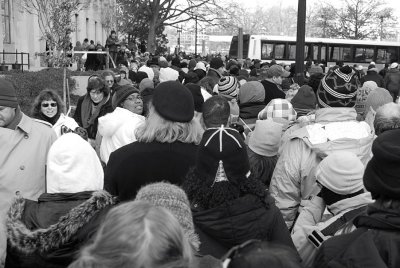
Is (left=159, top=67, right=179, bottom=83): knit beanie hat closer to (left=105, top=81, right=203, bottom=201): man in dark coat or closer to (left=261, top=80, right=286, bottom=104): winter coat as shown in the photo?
(left=261, top=80, right=286, bottom=104): winter coat

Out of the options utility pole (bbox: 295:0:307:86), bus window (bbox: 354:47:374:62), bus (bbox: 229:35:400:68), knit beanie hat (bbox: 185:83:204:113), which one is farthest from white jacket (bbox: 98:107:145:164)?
bus window (bbox: 354:47:374:62)

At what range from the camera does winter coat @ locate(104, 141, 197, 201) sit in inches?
162

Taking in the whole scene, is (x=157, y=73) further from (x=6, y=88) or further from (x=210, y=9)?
(x=210, y=9)

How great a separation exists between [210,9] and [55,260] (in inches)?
1905

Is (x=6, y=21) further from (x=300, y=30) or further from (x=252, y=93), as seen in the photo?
(x=252, y=93)

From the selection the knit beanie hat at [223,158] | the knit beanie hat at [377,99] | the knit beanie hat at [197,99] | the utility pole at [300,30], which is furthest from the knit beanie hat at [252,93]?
the utility pole at [300,30]

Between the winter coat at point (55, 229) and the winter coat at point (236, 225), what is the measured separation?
1.93ft

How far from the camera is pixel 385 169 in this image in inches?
115

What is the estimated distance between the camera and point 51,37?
64.5 ft

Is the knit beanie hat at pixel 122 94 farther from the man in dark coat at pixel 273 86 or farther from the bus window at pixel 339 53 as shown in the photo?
the bus window at pixel 339 53

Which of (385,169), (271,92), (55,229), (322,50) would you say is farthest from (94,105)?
(322,50)

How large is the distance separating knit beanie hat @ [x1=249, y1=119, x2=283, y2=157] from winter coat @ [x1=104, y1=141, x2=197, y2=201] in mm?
1332

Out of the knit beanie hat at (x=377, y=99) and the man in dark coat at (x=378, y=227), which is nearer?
the man in dark coat at (x=378, y=227)

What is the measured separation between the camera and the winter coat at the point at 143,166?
411cm
